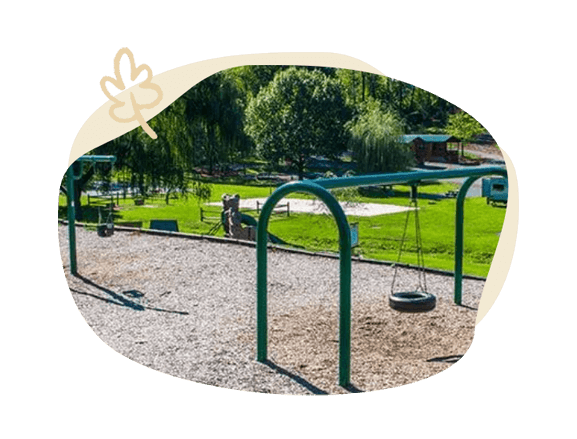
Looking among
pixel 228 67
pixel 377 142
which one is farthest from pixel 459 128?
pixel 228 67

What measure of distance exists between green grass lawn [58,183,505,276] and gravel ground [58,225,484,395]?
3.37m

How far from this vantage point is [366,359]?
7129 millimetres

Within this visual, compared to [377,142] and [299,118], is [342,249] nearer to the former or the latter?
[377,142]

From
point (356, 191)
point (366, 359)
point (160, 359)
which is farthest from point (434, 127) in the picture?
point (160, 359)

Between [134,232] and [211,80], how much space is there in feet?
10.7

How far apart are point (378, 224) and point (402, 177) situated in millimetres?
8591

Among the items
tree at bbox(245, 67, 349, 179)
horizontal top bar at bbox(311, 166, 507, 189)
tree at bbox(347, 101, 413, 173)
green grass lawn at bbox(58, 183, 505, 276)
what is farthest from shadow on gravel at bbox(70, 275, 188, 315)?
green grass lawn at bbox(58, 183, 505, 276)

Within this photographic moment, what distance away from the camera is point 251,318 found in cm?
838

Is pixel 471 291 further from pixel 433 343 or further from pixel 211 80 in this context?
pixel 211 80

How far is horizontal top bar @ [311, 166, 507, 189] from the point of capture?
6.74 m

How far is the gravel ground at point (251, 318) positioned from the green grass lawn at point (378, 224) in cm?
337

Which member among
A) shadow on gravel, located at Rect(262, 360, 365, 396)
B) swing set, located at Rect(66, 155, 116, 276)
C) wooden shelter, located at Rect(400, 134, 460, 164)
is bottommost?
shadow on gravel, located at Rect(262, 360, 365, 396)

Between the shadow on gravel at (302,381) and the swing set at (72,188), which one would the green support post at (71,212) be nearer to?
the swing set at (72,188)

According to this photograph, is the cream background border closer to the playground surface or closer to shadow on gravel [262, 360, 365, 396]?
shadow on gravel [262, 360, 365, 396]
